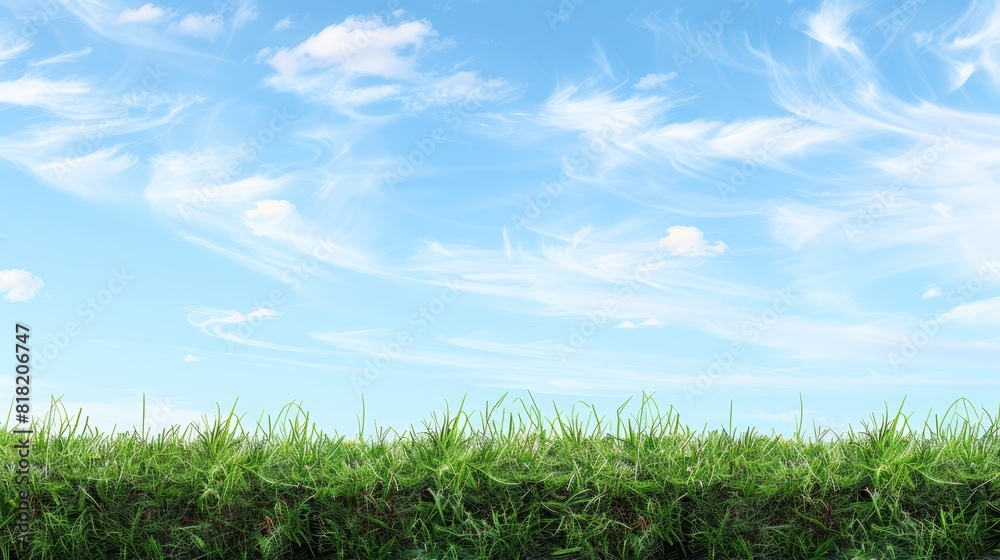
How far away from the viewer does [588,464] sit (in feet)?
14.7

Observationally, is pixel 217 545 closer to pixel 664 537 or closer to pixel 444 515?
pixel 444 515

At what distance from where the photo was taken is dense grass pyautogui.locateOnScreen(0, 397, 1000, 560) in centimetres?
431

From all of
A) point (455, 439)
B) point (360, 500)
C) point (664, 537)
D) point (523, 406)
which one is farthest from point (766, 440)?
point (360, 500)

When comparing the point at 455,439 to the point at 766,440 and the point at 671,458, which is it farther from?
the point at 766,440

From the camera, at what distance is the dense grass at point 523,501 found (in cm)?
431

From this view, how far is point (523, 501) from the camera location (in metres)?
4.37

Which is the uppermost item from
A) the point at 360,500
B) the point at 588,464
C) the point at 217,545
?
the point at 588,464

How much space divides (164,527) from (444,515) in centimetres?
166

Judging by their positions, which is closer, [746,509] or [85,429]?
[746,509]

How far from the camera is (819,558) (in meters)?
4.32

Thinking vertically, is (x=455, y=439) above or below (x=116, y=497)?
above

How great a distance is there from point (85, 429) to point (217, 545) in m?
1.52

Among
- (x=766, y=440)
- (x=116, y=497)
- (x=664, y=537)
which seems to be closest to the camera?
(x=664, y=537)

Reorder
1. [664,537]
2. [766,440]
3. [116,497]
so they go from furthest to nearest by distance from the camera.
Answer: [766,440], [116,497], [664,537]
